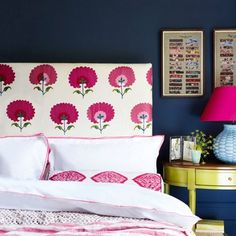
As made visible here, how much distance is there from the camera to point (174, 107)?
11.1 ft

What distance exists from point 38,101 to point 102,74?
545mm

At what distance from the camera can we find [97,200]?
200cm

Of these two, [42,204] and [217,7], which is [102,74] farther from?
[42,204]

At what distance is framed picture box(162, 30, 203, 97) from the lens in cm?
334

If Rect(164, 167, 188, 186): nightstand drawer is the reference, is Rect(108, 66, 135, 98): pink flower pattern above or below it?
above

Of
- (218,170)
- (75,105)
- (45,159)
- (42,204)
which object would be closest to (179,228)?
(42,204)

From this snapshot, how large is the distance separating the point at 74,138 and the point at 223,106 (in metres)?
1.14

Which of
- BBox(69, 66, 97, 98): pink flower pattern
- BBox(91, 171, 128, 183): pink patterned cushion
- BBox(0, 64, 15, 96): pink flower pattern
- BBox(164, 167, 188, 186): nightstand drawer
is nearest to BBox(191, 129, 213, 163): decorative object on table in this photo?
BBox(164, 167, 188, 186): nightstand drawer

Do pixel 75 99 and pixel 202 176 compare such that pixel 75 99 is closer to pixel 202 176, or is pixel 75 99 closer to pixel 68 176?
pixel 68 176

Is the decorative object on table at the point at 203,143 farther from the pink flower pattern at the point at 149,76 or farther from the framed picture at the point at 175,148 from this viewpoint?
the pink flower pattern at the point at 149,76

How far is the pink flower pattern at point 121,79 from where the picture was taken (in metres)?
3.18

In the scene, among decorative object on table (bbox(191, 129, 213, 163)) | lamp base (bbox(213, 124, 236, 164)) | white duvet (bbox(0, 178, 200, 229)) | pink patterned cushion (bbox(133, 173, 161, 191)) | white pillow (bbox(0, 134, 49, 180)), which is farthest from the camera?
decorative object on table (bbox(191, 129, 213, 163))

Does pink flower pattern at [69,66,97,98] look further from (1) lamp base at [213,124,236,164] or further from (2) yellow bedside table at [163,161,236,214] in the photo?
(1) lamp base at [213,124,236,164]

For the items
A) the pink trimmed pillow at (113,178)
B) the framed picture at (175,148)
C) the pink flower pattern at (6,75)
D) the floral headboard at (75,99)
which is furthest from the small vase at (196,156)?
the pink flower pattern at (6,75)
